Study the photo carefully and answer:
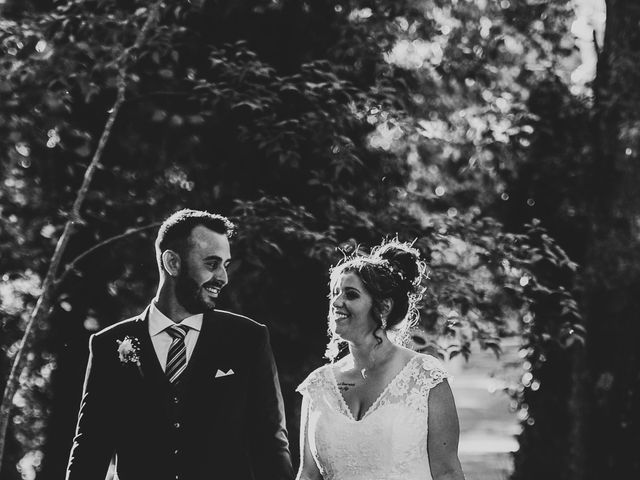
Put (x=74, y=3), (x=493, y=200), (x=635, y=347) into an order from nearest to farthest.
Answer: (x=74, y=3)
(x=635, y=347)
(x=493, y=200)

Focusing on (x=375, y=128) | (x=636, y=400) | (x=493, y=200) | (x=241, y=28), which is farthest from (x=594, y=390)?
(x=241, y=28)

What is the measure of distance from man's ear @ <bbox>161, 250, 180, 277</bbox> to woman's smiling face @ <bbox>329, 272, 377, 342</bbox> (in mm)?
712

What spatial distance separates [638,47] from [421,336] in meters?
5.18

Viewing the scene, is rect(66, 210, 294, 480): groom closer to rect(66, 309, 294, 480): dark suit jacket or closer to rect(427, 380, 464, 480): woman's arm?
rect(66, 309, 294, 480): dark suit jacket

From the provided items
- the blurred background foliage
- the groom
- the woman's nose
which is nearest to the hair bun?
the woman's nose

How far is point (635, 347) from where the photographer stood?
11375 millimetres

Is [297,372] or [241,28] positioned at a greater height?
[241,28]

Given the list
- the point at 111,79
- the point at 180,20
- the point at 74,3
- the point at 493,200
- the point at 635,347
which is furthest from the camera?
the point at 493,200

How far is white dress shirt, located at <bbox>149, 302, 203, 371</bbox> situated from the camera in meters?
3.97

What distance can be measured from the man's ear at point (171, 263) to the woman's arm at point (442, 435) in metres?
1.17

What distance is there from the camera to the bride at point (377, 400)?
419cm

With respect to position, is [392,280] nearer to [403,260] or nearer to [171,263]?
[403,260]

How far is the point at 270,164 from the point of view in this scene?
8.36 metres

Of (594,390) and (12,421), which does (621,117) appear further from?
(12,421)
